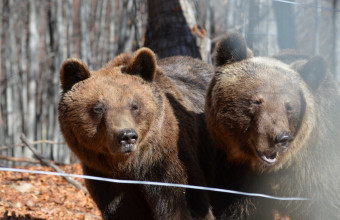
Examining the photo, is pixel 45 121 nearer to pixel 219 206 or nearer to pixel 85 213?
pixel 85 213

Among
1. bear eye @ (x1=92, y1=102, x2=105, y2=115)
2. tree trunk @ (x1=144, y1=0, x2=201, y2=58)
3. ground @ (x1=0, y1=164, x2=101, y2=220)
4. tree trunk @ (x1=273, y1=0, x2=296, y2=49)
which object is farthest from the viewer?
tree trunk @ (x1=273, y1=0, x2=296, y2=49)

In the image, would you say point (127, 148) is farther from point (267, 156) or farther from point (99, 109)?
point (267, 156)

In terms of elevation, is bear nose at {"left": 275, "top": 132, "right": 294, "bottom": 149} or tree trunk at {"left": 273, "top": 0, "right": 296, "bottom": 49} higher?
tree trunk at {"left": 273, "top": 0, "right": 296, "bottom": 49}

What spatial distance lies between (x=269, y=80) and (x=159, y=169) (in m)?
1.24

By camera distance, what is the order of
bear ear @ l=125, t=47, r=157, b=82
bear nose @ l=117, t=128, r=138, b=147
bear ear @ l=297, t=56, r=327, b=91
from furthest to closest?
bear ear @ l=125, t=47, r=157, b=82
bear ear @ l=297, t=56, r=327, b=91
bear nose @ l=117, t=128, r=138, b=147

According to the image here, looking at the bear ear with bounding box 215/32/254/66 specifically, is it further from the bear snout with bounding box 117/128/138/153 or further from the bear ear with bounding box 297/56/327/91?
the bear snout with bounding box 117/128/138/153

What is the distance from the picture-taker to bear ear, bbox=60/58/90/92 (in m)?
4.39

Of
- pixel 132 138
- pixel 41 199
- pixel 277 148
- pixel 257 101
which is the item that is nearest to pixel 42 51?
pixel 41 199

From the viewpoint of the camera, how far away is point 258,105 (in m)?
4.07

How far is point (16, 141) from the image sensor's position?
8.42 metres

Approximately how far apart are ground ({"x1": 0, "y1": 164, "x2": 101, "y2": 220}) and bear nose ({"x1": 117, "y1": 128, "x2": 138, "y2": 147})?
2.18m

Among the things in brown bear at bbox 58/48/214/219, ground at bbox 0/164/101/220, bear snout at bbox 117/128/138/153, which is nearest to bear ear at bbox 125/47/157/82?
brown bear at bbox 58/48/214/219

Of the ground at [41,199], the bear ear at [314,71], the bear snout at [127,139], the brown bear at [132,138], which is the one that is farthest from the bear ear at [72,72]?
the bear ear at [314,71]

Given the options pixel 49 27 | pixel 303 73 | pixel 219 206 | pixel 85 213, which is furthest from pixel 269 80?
pixel 49 27
